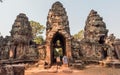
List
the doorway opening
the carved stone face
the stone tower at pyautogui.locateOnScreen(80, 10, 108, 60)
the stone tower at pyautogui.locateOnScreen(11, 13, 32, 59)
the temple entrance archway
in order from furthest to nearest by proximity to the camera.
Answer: the doorway opening
the stone tower at pyautogui.locateOnScreen(80, 10, 108, 60)
the carved stone face
the stone tower at pyautogui.locateOnScreen(11, 13, 32, 59)
the temple entrance archway

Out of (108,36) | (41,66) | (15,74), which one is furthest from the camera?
(108,36)

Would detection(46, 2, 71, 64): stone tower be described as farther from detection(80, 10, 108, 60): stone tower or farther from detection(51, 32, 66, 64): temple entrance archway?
detection(80, 10, 108, 60): stone tower

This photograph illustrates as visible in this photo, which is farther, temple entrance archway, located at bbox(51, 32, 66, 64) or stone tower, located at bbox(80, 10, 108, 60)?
stone tower, located at bbox(80, 10, 108, 60)

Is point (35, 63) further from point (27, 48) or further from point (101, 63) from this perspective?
point (101, 63)

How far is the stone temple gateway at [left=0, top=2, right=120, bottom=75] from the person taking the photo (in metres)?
24.1

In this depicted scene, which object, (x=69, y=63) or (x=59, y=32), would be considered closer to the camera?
(x=69, y=63)

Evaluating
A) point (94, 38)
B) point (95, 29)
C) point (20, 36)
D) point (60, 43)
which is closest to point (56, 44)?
point (60, 43)

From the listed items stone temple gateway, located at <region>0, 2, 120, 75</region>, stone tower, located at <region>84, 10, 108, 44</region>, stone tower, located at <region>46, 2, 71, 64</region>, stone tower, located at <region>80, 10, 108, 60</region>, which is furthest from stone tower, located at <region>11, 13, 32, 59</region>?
stone tower, located at <region>84, 10, 108, 44</region>

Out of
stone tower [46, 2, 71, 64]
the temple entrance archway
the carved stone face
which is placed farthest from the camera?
the carved stone face

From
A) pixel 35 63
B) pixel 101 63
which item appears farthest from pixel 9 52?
pixel 101 63

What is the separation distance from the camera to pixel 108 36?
2927 centimetres

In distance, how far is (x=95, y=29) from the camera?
3006cm

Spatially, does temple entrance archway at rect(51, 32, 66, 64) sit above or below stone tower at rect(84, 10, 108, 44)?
below

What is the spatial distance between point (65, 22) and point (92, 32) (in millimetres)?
6482
